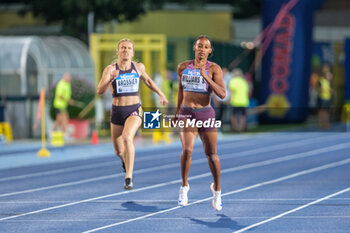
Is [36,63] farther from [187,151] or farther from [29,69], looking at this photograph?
[187,151]

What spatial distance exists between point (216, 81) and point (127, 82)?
1.73 meters

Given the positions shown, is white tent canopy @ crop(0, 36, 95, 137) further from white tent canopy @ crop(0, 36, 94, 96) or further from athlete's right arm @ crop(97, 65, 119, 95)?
athlete's right arm @ crop(97, 65, 119, 95)

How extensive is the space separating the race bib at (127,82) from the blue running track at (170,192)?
1.52 m

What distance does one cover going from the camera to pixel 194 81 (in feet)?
34.6

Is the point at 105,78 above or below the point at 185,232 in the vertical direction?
above

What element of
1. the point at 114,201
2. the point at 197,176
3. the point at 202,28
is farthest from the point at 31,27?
the point at 114,201

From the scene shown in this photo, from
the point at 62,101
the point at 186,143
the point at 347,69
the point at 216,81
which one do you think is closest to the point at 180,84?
the point at 216,81

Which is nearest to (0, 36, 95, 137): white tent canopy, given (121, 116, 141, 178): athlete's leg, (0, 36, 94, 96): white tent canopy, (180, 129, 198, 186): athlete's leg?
(0, 36, 94, 96): white tent canopy

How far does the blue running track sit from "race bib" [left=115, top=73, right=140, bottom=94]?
1520mm

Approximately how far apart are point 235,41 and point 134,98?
33.1 metres

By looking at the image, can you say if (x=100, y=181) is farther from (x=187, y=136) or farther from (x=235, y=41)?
(x=235, y=41)

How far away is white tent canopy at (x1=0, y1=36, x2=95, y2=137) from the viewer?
2648 cm

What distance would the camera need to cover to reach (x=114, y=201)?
12.6 meters

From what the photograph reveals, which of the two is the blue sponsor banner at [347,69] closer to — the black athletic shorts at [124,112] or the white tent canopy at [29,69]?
the white tent canopy at [29,69]
